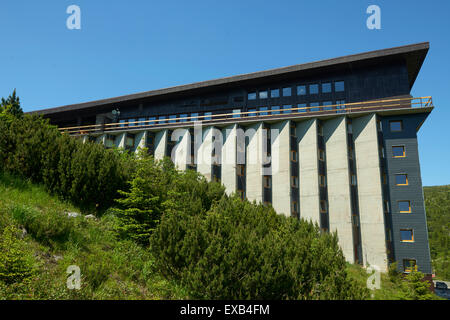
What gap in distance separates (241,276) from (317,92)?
2702 cm

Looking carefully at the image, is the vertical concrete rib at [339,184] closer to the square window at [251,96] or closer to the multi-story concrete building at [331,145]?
the multi-story concrete building at [331,145]

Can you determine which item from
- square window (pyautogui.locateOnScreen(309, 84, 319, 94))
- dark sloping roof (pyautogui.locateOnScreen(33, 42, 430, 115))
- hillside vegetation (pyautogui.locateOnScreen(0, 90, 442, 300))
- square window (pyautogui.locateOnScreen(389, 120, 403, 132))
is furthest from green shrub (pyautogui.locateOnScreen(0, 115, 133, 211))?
square window (pyautogui.locateOnScreen(389, 120, 403, 132))

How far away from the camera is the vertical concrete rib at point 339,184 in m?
28.8

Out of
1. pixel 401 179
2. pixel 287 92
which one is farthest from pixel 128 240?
pixel 287 92

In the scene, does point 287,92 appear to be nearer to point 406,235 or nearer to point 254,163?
point 254,163

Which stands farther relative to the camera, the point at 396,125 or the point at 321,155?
the point at 321,155

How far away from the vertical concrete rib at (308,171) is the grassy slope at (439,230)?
3151 inches

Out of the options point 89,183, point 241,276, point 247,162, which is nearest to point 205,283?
point 241,276

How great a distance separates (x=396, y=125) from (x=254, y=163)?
1480 cm

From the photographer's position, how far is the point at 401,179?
29.1 meters

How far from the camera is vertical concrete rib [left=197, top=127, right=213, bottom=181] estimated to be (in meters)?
34.0

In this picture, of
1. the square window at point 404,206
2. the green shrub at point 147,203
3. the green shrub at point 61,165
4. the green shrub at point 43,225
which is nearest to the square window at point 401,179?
the square window at point 404,206

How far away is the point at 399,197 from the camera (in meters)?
28.7

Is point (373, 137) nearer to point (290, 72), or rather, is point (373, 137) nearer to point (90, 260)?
point (290, 72)
